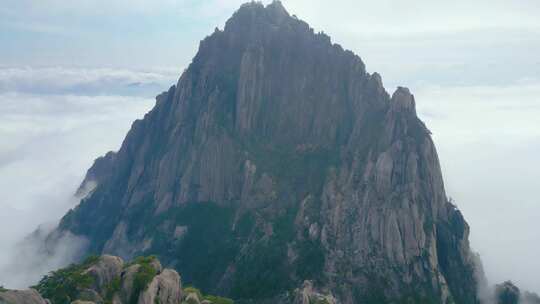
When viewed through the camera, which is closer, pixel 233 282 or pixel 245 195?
pixel 233 282

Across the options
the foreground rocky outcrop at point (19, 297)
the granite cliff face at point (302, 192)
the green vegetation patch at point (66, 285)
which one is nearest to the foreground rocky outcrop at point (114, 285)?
the green vegetation patch at point (66, 285)

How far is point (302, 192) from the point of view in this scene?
176 meters

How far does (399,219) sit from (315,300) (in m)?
50.4

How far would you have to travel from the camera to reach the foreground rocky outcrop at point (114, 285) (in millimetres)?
85750

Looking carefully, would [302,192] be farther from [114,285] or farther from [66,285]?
[66,285]

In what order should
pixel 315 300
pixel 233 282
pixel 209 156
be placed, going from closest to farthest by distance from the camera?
pixel 315 300 → pixel 233 282 → pixel 209 156

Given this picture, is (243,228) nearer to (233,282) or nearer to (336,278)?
(233,282)

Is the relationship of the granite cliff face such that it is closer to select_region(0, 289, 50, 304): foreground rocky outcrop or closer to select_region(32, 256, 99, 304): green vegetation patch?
select_region(32, 256, 99, 304): green vegetation patch

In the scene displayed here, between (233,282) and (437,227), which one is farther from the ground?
(437,227)

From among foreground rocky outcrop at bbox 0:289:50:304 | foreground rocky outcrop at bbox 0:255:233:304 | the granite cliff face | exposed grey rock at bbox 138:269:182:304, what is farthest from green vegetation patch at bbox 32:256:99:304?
the granite cliff face

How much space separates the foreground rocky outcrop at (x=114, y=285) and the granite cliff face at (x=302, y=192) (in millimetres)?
65739

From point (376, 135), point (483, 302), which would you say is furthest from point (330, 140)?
point (483, 302)

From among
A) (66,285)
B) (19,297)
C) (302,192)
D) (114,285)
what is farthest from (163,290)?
(302,192)

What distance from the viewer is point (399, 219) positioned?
154 metres
